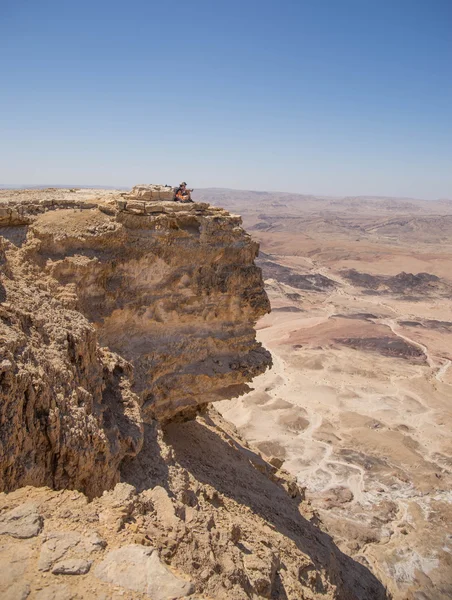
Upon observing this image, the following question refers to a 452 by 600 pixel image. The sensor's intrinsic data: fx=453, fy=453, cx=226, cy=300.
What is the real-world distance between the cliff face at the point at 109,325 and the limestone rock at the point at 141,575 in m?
2.12

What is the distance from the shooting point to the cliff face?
733cm

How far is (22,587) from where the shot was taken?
15.2 feet

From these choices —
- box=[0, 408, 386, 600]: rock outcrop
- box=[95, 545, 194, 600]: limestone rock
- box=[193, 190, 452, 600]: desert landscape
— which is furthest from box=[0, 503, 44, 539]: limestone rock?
box=[193, 190, 452, 600]: desert landscape

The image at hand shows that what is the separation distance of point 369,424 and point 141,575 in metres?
26.7

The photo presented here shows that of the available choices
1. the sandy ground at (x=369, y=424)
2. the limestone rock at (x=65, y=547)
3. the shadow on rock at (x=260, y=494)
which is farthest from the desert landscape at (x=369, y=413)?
the limestone rock at (x=65, y=547)

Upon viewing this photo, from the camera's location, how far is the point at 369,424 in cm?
2923

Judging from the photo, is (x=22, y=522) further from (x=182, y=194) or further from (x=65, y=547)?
(x=182, y=194)

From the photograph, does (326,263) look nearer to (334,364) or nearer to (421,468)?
(334,364)

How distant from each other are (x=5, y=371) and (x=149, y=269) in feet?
20.5

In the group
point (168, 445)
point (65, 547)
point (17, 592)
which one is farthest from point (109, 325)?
point (17, 592)

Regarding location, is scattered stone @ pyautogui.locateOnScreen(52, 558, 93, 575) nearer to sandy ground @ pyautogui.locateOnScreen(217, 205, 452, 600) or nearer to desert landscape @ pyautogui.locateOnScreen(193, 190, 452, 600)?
desert landscape @ pyautogui.locateOnScreen(193, 190, 452, 600)

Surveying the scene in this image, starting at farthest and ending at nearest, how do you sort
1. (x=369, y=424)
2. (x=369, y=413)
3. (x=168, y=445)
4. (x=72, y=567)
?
(x=369, y=413) → (x=369, y=424) → (x=168, y=445) → (x=72, y=567)

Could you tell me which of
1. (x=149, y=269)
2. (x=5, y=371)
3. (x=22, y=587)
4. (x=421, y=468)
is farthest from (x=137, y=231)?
(x=421, y=468)

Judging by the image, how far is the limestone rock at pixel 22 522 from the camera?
5.32 meters
